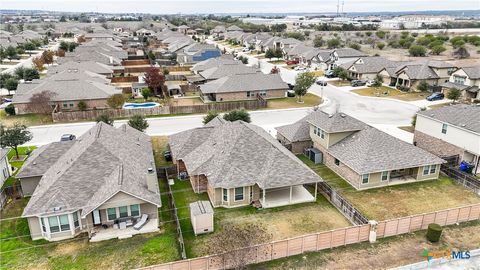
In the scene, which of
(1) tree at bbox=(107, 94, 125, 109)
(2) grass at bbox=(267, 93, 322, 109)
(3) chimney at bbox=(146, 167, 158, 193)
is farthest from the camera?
(2) grass at bbox=(267, 93, 322, 109)

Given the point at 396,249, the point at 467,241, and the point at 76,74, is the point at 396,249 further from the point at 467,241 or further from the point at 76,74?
the point at 76,74

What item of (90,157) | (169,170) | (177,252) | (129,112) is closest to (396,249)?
(177,252)

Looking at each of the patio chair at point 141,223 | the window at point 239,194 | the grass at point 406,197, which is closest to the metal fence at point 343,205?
the grass at point 406,197

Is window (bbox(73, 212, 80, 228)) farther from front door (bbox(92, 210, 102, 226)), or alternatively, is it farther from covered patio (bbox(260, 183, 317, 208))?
covered patio (bbox(260, 183, 317, 208))

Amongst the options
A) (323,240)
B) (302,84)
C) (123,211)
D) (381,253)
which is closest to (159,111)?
(302,84)

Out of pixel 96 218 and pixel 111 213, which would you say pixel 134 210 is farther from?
pixel 96 218

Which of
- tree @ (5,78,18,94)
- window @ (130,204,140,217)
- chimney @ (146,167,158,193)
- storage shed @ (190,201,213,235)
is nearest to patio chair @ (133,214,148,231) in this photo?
window @ (130,204,140,217)

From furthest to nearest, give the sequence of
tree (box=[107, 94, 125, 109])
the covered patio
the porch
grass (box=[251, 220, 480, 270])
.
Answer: tree (box=[107, 94, 125, 109])
the covered patio
the porch
grass (box=[251, 220, 480, 270])
